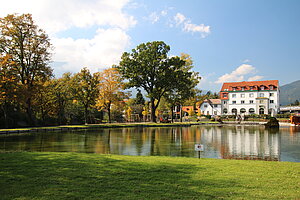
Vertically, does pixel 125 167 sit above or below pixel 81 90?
below

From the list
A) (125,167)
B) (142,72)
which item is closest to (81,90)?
(142,72)

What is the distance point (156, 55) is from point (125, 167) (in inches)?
1529

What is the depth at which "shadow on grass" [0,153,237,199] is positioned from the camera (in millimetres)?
5359

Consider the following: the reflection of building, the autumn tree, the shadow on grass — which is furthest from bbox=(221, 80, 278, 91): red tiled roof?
the shadow on grass

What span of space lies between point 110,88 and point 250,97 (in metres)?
53.5

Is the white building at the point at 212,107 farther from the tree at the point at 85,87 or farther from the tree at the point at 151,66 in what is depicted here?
the tree at the point at 85,87

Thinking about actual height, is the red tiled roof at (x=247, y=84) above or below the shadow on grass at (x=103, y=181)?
above

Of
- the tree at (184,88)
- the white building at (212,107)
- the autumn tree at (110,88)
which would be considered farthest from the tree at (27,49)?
the white building at (212,107)

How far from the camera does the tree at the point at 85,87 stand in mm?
42562

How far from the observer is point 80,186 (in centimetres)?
593

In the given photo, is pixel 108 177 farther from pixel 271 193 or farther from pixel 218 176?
pixel 271 193

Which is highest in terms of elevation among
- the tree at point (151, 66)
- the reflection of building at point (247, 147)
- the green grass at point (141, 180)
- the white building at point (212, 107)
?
the tree at point (151, 66)

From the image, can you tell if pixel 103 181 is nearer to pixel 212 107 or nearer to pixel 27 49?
pixel 27 49

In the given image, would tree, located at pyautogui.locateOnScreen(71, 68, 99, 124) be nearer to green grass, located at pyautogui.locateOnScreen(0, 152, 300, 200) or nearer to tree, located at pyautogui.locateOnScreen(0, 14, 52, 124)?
tree, located at pyautogui.locateOnScreen(0, 14, 52, 124)
